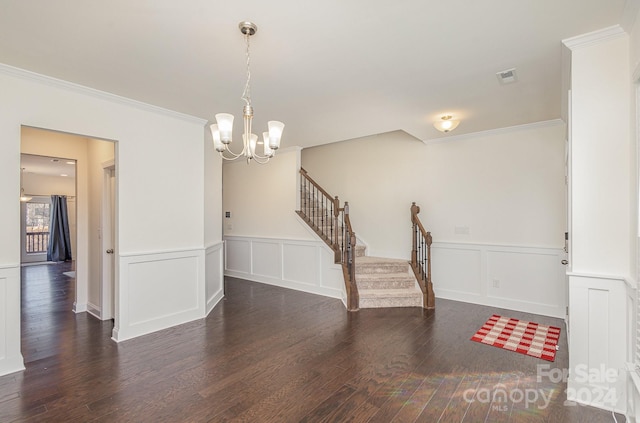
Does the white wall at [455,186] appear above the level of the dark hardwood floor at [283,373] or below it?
above

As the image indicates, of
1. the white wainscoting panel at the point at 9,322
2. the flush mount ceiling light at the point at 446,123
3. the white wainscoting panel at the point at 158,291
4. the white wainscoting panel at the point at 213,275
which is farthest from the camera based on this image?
the white wainscoting panel at the point at 213,275

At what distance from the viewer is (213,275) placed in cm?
488

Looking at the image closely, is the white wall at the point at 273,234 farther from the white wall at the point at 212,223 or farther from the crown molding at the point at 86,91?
the crown molding at the point at 86,91

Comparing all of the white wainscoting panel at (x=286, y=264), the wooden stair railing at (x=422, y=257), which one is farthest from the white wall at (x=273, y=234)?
the wooden stair railing at (x=422, y=257)

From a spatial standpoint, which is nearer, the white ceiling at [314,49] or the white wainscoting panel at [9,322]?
the white ceiling at [314,49]

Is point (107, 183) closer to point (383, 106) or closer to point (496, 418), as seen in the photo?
point (383, 106)

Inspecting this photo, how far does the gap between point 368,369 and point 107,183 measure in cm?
411

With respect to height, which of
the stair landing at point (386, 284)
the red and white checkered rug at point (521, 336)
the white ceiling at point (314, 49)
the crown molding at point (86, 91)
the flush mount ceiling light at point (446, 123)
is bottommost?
the red and white checkered rug at point (521, 336)

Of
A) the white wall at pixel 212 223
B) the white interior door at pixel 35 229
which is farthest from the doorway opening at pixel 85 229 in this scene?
the white interior door at pixel 35 229

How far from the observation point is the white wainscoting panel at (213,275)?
4543 millimetres

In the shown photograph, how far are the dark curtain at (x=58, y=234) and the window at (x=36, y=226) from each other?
0.47 meters

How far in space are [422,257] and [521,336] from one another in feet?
6.21

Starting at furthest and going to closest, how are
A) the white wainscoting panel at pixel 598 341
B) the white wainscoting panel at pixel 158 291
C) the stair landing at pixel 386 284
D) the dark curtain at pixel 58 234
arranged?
1. the dark curtain at pixel 58 234
2. the stair landing at pixel 386 284
3. the white wainscoting panel at pixel 158 291
4. the white wainscoting panel at pixel 598 341

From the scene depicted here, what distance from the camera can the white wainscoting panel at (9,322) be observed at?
270 centimetres
